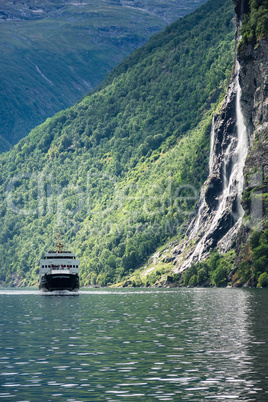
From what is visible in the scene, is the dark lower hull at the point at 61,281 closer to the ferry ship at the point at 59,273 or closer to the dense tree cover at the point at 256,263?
the ferry ship at the point at 59,273

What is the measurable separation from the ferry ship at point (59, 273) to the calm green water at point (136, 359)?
270 feet

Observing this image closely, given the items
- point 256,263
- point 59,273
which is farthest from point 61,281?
point 256,263

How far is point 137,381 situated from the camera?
40594 mm

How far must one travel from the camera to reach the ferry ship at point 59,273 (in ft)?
531

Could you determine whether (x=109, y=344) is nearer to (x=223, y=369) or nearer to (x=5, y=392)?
(x=223, y=369)

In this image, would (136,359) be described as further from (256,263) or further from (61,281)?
(256,263)

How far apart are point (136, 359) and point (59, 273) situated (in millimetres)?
116865

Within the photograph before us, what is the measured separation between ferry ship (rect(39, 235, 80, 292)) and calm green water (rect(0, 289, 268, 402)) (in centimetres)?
8220

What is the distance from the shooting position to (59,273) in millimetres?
163750

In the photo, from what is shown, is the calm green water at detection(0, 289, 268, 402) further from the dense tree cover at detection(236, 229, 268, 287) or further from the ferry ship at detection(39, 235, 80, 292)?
the dense tree cover at detection(236, 229, 268, 287)

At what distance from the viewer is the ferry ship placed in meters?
162

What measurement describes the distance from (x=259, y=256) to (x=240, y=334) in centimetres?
12539

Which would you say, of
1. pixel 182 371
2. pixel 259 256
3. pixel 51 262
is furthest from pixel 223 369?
pixel 259 256

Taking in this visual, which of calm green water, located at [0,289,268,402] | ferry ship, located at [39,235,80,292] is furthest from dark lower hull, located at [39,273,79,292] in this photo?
calm green water, located at [0,289,268,402]
